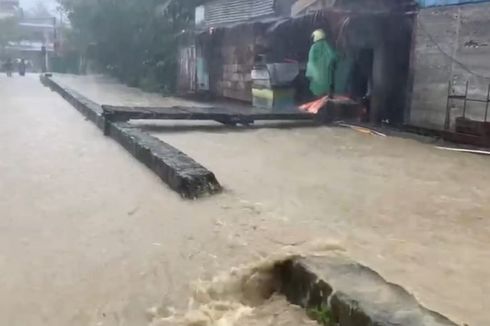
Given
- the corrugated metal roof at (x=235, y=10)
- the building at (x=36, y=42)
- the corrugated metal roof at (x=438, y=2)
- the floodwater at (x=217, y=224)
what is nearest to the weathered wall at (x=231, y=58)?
the corrugated metal roof at (x=235, y=10)

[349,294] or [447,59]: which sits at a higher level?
[447,59]

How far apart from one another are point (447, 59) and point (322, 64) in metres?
3.61

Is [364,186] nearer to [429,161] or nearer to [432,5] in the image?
[429,161]

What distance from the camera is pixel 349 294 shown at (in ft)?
10.7

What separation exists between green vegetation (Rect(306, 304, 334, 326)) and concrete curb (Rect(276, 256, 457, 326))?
0.01 meters

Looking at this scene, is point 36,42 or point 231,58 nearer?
point 231,58

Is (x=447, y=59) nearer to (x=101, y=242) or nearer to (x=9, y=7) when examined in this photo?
(x=101, y=242)

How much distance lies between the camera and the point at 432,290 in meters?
3.91

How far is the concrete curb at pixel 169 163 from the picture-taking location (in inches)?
258

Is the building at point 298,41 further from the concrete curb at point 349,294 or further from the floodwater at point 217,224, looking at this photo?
the concrete curb at point 349,294

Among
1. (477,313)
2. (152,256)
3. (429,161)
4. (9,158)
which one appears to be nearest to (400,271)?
(477,313)

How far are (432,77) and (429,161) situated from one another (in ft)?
12.4

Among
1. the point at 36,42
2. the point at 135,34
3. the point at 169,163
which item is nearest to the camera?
the point at 169,163

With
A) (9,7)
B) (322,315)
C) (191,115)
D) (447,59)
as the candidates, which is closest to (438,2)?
(447,59)
